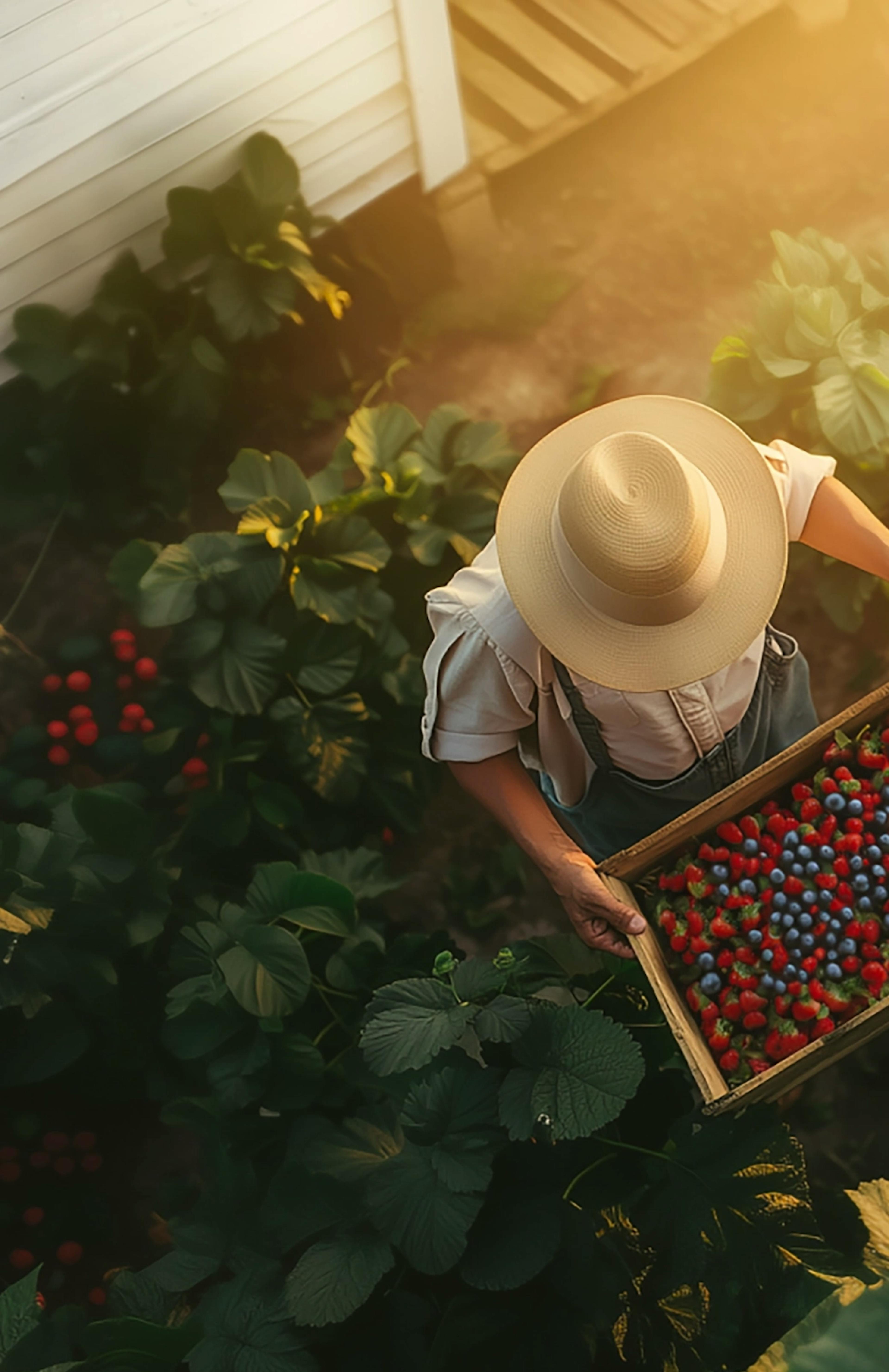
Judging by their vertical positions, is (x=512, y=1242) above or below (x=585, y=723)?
below

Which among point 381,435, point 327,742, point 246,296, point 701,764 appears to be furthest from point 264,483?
point 701,764

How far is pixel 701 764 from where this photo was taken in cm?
175

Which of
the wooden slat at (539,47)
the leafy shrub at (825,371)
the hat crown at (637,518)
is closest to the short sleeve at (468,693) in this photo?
the hat crown at (637,518)

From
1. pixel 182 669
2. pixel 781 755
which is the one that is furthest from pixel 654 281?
pixel 781 755

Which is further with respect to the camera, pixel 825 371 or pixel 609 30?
pixel 609 30

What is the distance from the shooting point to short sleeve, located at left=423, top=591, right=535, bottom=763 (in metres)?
1.53

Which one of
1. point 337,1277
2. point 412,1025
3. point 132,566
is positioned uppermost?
point 132,566

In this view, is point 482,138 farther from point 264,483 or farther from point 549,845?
point 549,845

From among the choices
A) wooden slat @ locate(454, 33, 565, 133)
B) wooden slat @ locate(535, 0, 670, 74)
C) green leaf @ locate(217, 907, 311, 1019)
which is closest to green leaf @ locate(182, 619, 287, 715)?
green leaf @ locate(217, 907, 311, 1019)

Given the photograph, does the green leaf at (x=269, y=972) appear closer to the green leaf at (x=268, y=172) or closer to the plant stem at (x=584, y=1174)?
the plant stem at (x=584, y=1174)

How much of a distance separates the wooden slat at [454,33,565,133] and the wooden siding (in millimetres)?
428

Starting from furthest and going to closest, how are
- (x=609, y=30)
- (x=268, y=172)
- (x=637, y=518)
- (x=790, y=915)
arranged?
(x=609, y=30), (x=268, y=172), (x=790, y=915), (x=637, y=518)

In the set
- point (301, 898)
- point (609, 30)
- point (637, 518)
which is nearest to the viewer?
point (637, 518)

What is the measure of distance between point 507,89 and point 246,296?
1437 millimetres
